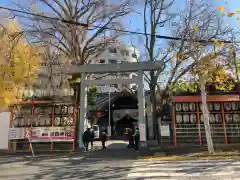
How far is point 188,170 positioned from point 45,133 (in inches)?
415

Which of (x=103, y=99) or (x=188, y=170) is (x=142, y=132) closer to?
(x=188, y=170)

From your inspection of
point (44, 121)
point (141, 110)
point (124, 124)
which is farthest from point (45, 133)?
point (124, 124)

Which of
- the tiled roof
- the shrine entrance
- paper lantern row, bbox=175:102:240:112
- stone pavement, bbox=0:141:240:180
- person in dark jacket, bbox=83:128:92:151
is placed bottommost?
stone pavement, bbox=0:141:240:180

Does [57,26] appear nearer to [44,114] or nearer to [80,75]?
[80,75]

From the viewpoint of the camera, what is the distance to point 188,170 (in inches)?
388

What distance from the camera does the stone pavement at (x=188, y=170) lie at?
8.91 metres

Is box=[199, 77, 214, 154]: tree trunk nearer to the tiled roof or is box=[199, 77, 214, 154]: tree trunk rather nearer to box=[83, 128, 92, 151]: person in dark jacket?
box=[83, 128, 92, 151]: person in dark jacket

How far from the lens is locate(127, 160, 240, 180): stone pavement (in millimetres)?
8906

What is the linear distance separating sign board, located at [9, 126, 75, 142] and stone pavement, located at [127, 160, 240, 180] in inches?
267

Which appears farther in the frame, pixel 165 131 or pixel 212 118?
pixel 165 131

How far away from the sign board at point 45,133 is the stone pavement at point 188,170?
267 inches

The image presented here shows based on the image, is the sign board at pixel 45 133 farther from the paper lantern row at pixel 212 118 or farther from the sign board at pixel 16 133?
the paper lantern row at pixel 212 118

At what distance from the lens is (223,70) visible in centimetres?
1605

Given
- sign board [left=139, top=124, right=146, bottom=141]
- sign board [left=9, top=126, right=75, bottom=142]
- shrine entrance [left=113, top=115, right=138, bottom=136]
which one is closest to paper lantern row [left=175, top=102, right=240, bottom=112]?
sign board [left=139, top=124, right=146, bottom=141]
